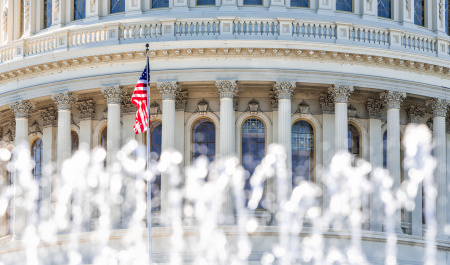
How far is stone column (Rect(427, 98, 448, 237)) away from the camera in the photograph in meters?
59.5

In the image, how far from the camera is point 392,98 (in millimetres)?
57844

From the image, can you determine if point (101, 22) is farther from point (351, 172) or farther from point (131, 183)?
point (351, 172)

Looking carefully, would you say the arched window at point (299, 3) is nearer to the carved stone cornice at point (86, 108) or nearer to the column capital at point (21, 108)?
the carved stone cornice at point (86, 108)

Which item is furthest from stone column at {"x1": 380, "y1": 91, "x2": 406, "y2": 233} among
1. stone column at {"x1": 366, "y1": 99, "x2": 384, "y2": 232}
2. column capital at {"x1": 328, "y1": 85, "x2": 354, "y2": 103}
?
column capital at {"x1": 328, "y1": 85, "x2": 354, "y2": 103}

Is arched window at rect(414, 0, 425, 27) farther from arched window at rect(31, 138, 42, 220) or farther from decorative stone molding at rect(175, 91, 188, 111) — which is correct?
arched window at rect(31, 138, 42, 220)

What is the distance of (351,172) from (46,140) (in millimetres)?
13963

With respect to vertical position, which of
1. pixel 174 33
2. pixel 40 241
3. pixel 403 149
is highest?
pixel 174 33

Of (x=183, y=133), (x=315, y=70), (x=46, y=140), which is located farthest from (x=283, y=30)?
(x=46, y=140)

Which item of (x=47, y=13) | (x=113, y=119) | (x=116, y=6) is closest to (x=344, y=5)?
(x=116, y=6)

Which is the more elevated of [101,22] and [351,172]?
[101,22]

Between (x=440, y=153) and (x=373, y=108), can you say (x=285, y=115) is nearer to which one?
(x=373, y=108)

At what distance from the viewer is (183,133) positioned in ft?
190

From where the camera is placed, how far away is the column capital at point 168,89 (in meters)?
56.4

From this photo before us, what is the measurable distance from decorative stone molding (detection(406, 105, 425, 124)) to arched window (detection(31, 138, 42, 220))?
55.1 ft
